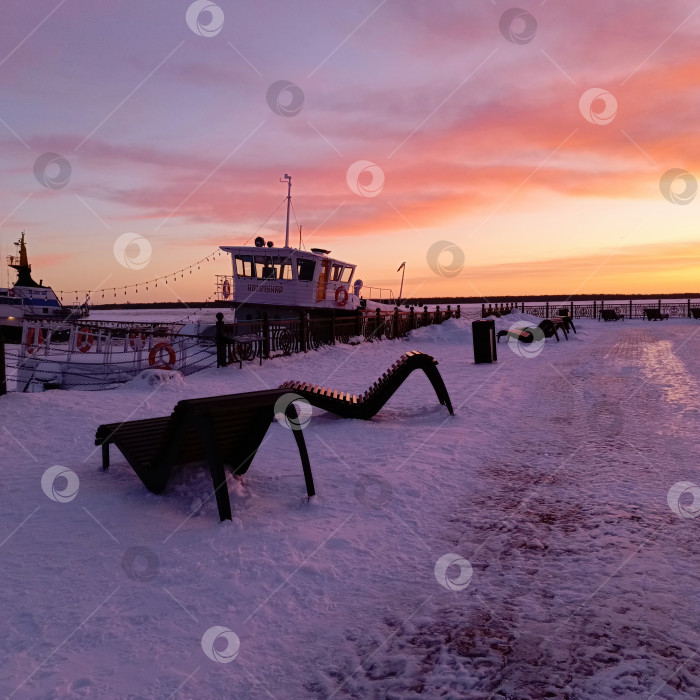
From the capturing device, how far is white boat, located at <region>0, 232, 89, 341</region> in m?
41.7

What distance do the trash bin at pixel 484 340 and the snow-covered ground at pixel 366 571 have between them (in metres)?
9.20

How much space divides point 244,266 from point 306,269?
2948 mm

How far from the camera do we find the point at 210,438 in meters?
4.43

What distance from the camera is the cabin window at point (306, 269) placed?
25828 mm

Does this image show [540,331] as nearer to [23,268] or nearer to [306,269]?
[306,269]

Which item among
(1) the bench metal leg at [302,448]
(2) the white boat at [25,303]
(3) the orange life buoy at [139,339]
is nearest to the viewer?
(1) the bench metal leg at [302,448]

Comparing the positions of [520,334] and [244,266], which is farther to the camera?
[244,266]

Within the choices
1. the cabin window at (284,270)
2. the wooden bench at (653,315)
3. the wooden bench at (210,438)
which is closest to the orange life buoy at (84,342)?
the cabin window at (284,270)

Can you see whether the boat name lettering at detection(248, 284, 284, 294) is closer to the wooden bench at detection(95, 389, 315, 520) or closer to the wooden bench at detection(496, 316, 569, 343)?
the wooden bench at detection(496, 316, 569, 343)

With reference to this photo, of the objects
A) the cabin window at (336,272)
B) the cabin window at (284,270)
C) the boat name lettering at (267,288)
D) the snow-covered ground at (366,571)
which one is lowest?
the snow-covered ground at (366,571)

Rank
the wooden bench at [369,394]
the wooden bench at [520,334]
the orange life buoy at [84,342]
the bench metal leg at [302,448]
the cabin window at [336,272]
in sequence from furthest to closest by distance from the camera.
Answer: the cabin window at [336,272], the wooden bench at [520,334], the orange life buoy at [84,342], the wooden bench at [369,394], the bench metal leg at [302,448]

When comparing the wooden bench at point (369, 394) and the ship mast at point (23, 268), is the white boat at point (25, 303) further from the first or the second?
the wooden bench at point (369, 394)

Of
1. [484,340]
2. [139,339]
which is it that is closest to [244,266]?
[139,339]

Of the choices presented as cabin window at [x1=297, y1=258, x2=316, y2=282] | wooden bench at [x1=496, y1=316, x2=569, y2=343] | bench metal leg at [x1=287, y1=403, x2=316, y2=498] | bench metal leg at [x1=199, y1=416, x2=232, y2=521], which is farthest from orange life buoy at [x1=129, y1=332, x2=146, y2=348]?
wooden bench at [x1=496, y1=316, x2=569, y2=343]
